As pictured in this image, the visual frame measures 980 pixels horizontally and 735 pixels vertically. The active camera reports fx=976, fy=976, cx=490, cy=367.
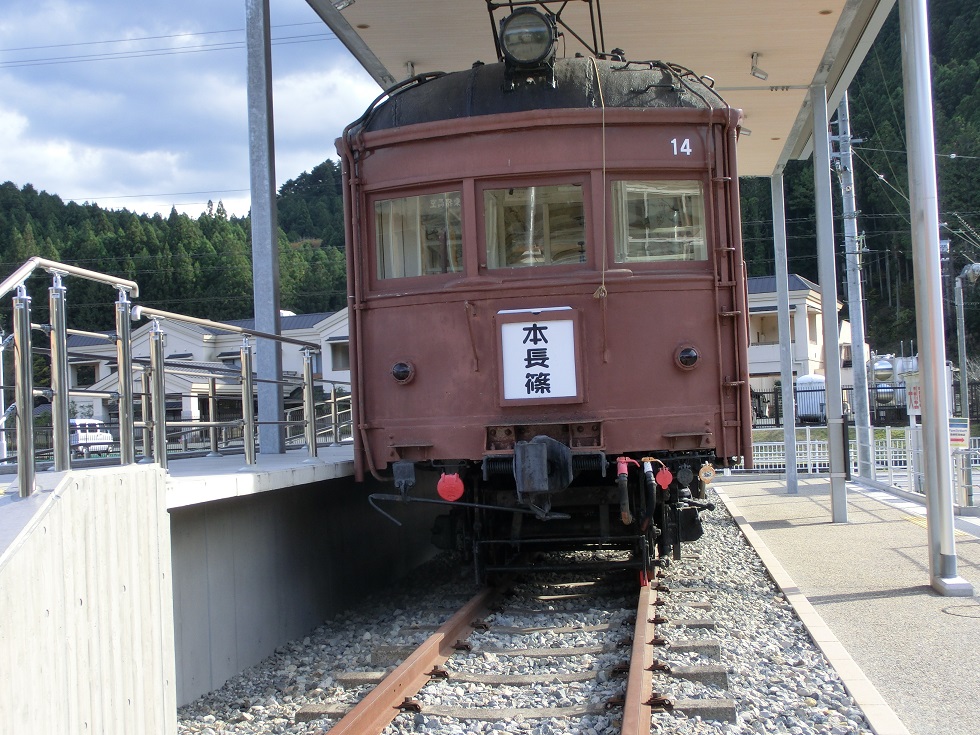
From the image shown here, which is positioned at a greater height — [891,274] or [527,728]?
[891,274]

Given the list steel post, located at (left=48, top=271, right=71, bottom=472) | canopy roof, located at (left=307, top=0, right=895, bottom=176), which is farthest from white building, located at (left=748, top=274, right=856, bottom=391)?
steel post, located at (left=48, top=271, right=71, bottom=472)

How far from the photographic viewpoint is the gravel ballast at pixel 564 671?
15.1 feet

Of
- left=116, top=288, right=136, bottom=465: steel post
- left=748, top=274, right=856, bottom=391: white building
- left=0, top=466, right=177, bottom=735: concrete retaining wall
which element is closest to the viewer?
left=0, top=466, right=177, bottom=735: concrete retaining wall

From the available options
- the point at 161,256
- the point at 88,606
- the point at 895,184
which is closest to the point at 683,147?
the point at 88,606

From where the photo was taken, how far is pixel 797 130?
1427 cm

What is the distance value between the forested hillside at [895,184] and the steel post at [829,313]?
139 feet

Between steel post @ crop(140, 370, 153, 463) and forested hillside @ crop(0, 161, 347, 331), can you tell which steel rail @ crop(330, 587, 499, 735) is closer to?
steel post @ crop(140, 370, 153, 463)

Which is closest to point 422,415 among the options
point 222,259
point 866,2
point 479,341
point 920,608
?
point 479,341

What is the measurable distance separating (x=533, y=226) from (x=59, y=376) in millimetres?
3847

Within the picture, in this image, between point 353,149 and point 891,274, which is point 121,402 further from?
point 891,274

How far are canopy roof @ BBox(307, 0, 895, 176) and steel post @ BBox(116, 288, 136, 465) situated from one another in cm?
588

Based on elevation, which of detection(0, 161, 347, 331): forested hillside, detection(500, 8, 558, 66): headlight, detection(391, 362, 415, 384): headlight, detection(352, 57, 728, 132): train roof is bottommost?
detection(391, 362, 415, 384): headlight

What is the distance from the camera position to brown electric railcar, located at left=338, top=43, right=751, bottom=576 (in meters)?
6.77

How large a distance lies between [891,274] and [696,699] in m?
74.5
